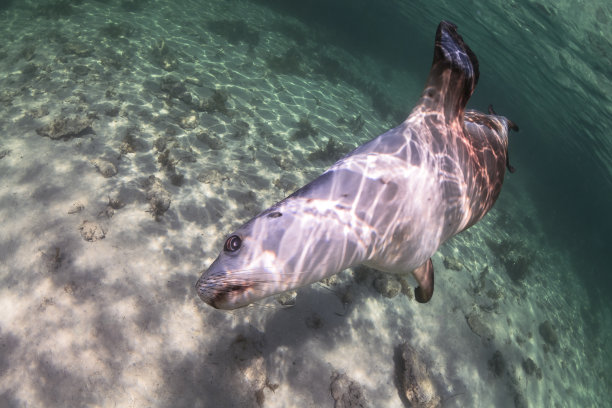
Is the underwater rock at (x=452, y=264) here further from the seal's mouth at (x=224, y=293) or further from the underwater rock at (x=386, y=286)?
the seal's mouth at (x=224, y=293)

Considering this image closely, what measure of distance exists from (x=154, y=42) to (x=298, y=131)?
8.32 meters

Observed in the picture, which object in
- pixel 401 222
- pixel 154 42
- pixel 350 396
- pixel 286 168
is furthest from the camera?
pixel 154 42

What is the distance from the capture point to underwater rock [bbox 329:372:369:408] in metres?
4.45

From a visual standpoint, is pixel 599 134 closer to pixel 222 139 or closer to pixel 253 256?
pixel 222 139

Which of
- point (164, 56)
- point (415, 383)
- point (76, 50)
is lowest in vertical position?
point (76, 50)

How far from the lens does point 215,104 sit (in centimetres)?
1016

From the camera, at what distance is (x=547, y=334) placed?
995 centimetres

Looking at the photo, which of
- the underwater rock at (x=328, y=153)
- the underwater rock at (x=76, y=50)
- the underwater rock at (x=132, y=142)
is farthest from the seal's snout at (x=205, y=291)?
A: the underwater rock at (x=76, y=50)

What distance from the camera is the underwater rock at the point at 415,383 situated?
16.0 ft

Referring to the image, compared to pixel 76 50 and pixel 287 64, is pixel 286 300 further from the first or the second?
pixel 287 64

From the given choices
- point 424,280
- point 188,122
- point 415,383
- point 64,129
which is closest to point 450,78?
point 424,280

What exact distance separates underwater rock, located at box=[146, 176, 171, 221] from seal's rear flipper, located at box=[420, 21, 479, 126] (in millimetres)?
5079

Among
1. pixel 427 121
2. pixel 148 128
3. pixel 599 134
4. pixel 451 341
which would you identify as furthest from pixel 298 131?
pixel 599 134

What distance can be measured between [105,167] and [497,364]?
949 centimetres
